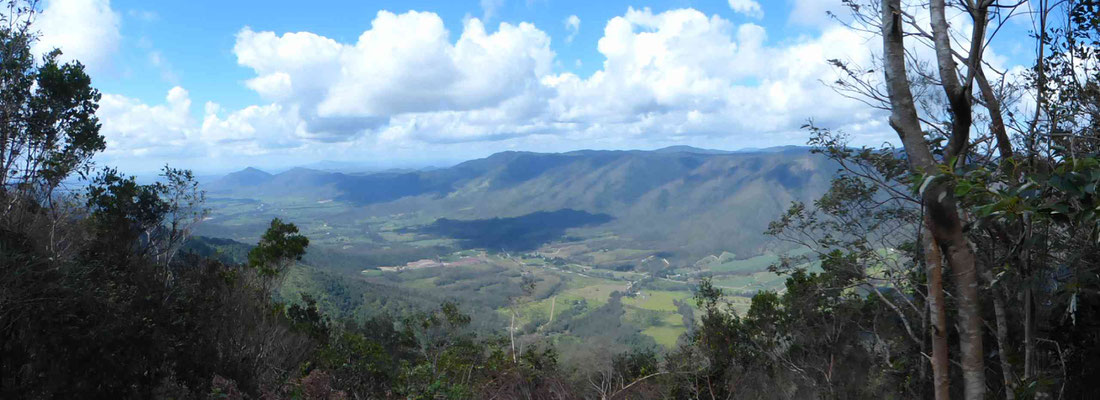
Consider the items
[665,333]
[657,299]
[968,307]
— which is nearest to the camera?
[968,307]

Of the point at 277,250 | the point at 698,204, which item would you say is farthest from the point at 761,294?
the point at 698,204

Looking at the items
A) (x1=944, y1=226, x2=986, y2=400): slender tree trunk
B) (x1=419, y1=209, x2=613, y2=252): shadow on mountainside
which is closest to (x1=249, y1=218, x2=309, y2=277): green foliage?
(x1=944, y1=226, x2=986, y2=400): slender tree trunk

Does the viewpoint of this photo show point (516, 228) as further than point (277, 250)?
Yes

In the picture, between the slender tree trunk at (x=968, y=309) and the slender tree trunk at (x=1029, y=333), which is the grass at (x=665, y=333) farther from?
the slender tree trunk at (x=968, y=309)

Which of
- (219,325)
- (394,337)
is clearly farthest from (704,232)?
(219,325)

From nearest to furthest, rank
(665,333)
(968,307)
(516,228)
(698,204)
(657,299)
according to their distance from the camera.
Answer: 1. (968,307)
2. (665,333)
3. (657,299)
4. (516,228)
5. (698,204)

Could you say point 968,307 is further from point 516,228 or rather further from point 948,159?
point 516,228

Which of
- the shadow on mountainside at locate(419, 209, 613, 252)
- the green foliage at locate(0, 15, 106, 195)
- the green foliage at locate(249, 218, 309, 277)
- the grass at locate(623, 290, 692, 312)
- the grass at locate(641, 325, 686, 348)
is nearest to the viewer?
the green foliage at locate(0, 15, 106, 195)

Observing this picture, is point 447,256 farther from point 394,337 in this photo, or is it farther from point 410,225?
point 394,337

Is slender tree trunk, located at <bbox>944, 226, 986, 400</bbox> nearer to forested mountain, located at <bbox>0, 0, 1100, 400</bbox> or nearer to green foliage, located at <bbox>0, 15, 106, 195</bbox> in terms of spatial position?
forested mountain, located at <bbox>0, 0, 1100, 400</bbox>
